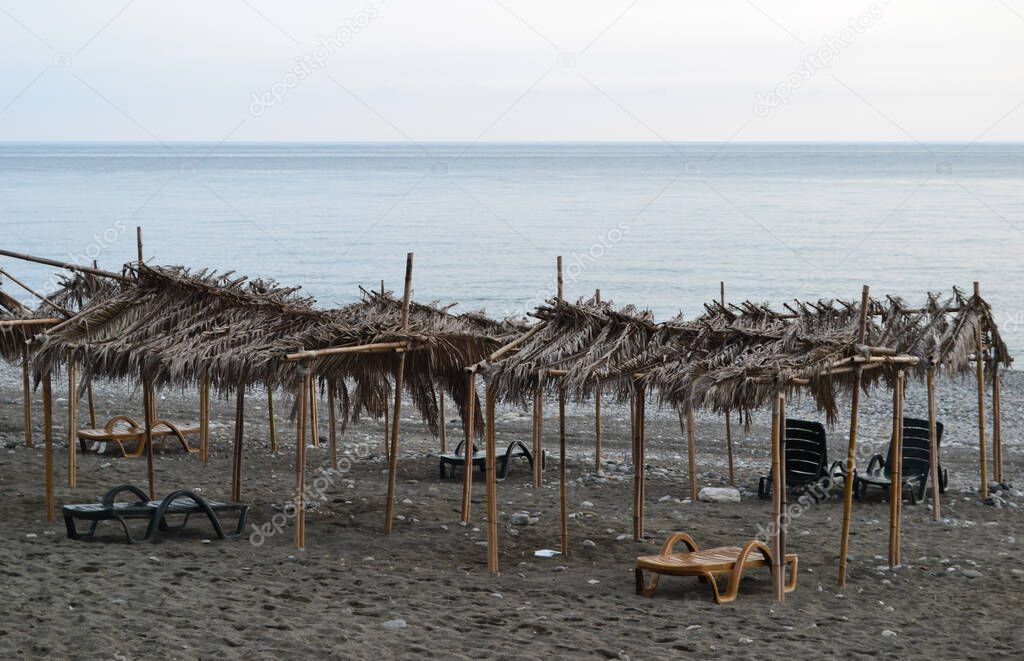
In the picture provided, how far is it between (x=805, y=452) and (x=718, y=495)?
107cm

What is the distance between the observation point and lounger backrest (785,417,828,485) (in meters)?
12.0

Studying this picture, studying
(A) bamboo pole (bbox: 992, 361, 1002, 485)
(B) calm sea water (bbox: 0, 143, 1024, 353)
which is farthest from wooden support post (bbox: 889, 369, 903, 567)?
(B) calm sea water (bbox: 0, 143, 1024, 353)

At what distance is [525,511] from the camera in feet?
37.3

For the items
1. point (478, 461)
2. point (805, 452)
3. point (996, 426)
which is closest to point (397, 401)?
point (478, 461)

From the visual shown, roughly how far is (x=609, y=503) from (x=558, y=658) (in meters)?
5.49

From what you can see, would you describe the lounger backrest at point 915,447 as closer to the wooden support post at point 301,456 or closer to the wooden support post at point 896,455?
the wooden support post at point 896,455

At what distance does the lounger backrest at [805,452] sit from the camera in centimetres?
1201

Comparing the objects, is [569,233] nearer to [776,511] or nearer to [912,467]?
[912,467]

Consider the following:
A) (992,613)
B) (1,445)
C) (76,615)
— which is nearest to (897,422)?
(992,613)

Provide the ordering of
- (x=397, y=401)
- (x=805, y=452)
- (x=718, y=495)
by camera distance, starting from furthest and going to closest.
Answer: (x=718, y=495), (x=805, y=452), (x=397, y=401)

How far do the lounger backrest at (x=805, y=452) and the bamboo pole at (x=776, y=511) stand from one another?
13.4 ft

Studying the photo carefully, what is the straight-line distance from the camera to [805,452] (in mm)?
12148

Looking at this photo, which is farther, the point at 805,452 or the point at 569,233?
the point at 569,233

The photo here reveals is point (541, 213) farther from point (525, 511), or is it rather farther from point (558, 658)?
point (558, 658)
